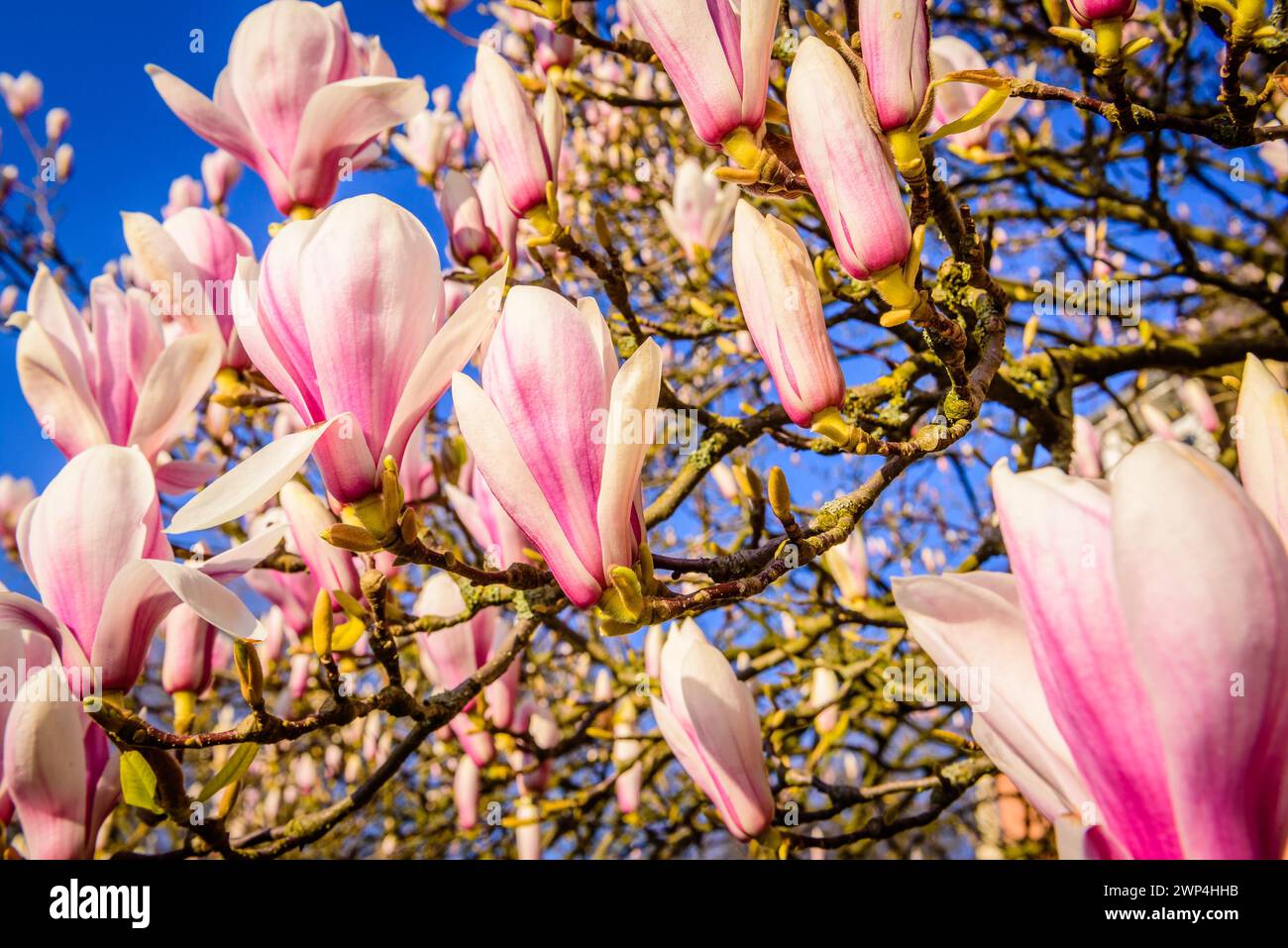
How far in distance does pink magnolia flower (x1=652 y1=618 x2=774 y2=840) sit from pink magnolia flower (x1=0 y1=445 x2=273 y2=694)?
53cm

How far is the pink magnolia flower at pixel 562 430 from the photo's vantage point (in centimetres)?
72

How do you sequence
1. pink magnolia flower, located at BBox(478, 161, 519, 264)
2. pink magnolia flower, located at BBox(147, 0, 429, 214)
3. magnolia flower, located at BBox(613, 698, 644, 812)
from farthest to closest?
magnolia flower, located at BBox(613, 698, 644, 812)
pink magnolia flower, located at BBox(478, 161, 519, 264)
pink magnolia flower, located at BBox(147, 0, 429, 214)

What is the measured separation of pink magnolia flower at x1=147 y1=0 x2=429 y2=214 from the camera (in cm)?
121

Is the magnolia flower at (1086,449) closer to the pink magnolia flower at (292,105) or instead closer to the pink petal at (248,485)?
the pink magnolia flower at (292,105)

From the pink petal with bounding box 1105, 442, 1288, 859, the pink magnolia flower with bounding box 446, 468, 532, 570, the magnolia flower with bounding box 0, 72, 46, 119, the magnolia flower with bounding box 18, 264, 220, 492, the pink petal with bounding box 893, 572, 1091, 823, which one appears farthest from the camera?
the magnolia flower with bounding box 0, 72, 46, 119

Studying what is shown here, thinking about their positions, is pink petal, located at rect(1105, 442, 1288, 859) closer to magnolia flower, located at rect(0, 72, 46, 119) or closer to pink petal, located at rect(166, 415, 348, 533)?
pink petal, located at rect(166, 415, 348, 533)

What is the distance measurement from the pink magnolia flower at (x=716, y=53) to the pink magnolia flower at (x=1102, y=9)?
1.29 ft

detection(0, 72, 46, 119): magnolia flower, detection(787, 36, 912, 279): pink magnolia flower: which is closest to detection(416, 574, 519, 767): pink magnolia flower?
detection(787, 36, 912, 279): pink magnolia flower

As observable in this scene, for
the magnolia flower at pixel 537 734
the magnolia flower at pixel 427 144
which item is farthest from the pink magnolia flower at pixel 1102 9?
the magnolia flower at pixel 537 734

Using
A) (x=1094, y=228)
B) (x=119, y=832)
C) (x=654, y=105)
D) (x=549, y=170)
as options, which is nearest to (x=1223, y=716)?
(x=549, y=170)

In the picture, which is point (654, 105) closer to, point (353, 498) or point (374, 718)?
point (353, 498)

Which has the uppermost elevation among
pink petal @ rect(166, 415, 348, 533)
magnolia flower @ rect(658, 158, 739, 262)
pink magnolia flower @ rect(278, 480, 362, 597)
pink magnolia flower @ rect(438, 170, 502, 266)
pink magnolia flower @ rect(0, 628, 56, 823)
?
magnolia flower @ rect(658, 158, 739, 262)

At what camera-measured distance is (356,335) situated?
0.76 m
